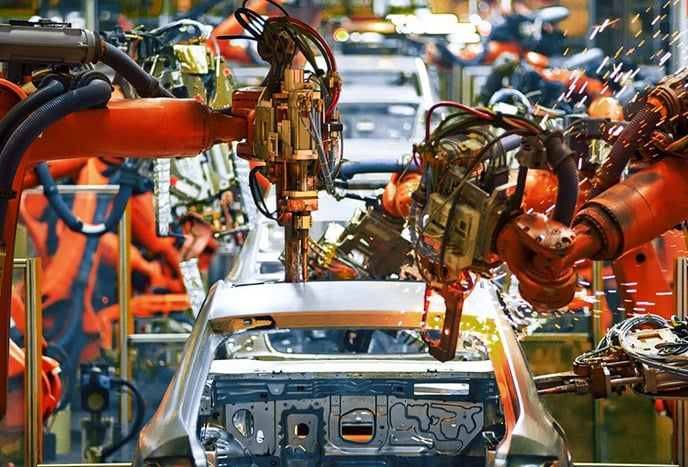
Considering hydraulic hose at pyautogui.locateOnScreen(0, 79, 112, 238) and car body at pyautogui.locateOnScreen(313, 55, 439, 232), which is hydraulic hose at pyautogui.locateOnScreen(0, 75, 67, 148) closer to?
hydraulic hose at pyautogui.locateOnScreen(0, 79, 112, 238)

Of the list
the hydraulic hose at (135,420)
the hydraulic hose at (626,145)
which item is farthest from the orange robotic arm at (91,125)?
the hydraulic hose at (135,420)

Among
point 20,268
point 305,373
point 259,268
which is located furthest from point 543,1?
point 305,373

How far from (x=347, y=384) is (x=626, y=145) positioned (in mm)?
1312

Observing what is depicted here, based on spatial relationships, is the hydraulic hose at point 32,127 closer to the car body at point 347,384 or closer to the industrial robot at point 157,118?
the industrial robot at point 157,118

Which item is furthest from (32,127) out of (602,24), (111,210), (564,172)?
(602,24)

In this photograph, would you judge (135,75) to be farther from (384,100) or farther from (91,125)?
(384,100)

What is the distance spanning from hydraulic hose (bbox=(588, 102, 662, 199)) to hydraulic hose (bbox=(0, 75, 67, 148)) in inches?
69.8

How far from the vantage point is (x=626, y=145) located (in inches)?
177

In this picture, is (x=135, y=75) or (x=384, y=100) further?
(x=384, y=100)

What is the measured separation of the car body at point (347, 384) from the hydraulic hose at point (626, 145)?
0.54 metres

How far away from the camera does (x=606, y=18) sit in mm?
9484

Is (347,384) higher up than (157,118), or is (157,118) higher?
(157,118)

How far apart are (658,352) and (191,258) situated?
12.7ft

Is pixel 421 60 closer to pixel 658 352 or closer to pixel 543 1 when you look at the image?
pixel 543 1
